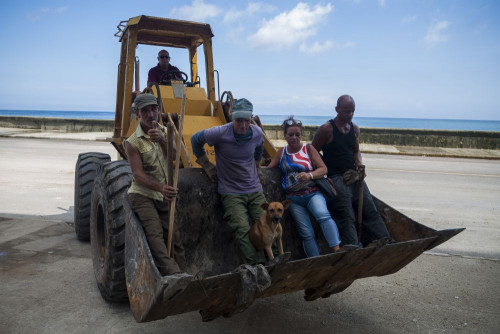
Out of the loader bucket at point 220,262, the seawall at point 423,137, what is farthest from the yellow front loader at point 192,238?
the seawall at point 423,137

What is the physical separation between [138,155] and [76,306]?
1.53 metres

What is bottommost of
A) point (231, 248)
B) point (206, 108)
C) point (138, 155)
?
point (231, 248)

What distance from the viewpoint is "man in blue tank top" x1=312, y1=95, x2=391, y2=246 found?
4312 mm

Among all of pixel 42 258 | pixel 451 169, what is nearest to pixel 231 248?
pixel 42 258

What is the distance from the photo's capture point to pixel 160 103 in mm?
4867

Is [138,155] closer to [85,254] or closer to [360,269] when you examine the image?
[360,269]

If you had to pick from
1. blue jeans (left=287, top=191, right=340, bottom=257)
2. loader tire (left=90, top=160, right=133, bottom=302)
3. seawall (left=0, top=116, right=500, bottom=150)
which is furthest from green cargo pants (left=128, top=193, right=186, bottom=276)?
seawall (left=0, top=116, right=500, bottom=150)

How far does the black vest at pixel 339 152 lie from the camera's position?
446 cm

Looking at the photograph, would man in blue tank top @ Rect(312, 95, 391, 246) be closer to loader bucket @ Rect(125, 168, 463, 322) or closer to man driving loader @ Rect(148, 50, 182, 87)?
loader bucket @ Rect(125, 168, 463, 322)

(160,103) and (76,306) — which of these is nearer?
(76,306)

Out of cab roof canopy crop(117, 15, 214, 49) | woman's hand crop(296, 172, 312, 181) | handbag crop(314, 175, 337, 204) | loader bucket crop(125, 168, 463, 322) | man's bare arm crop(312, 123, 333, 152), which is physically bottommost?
loader bucket crop(125, 168, 463, 322)

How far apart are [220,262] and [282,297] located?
69 cm

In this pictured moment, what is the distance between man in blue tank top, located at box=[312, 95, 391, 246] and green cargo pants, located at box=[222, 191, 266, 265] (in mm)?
848

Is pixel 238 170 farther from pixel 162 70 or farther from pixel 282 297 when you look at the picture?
pixel 162 70
